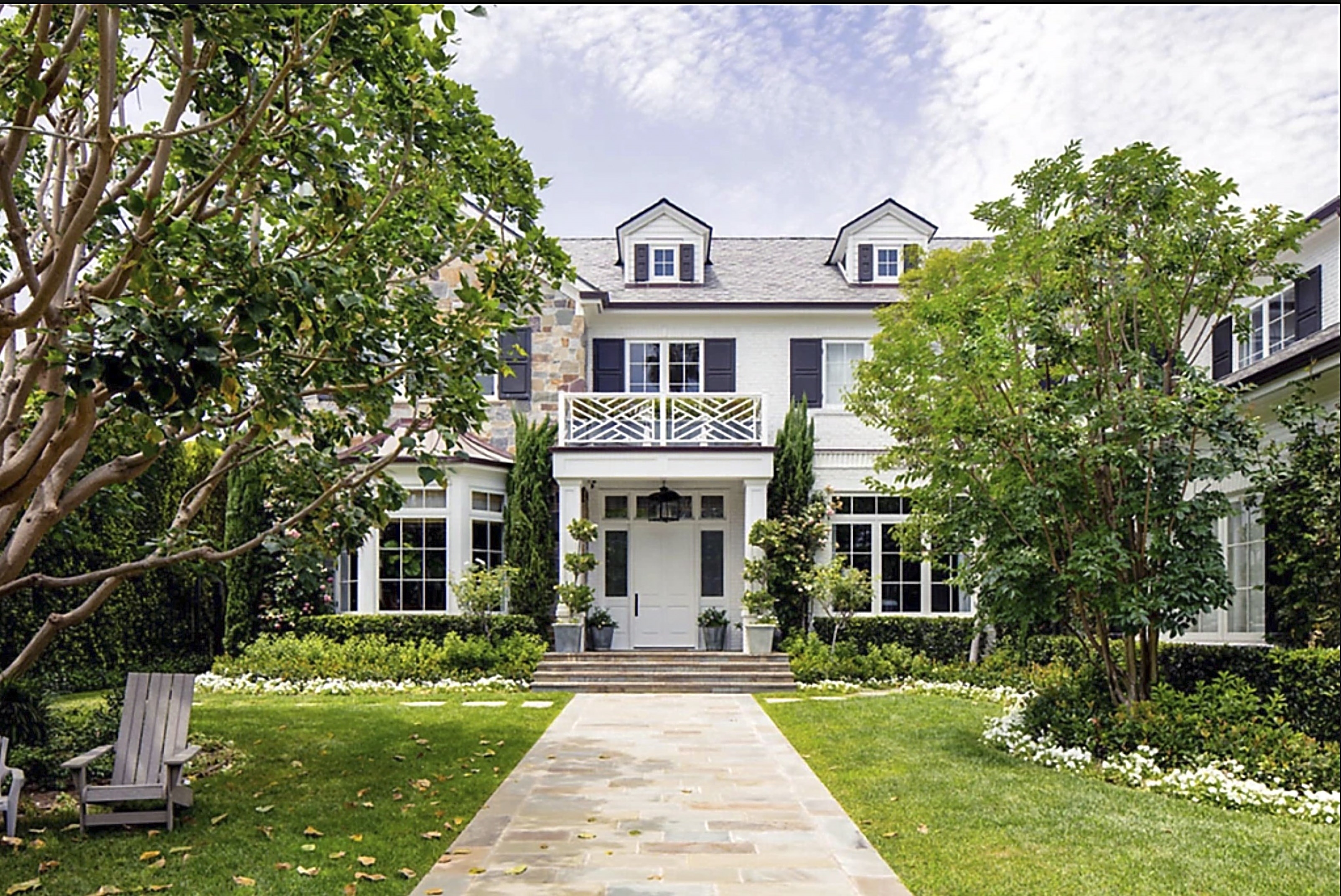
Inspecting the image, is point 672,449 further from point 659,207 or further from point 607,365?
point 659,207

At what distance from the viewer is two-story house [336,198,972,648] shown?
704 inches

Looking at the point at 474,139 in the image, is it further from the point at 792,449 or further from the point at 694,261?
the point at 694,261

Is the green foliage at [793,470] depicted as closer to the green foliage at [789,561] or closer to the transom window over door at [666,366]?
the green foliage at [789,561]

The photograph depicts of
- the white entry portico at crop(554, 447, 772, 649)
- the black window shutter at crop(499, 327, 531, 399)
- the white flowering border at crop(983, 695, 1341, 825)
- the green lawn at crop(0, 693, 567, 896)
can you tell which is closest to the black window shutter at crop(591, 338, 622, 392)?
the black window shutter at crop(499, 327, 531, 399)

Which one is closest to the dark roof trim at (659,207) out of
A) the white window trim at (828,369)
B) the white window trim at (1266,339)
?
the white window trim at (828,369)

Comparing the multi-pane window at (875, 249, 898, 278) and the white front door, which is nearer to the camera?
the white front door

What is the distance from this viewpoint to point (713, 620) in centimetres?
1794

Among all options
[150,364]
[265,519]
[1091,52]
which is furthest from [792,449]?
[1091,52]

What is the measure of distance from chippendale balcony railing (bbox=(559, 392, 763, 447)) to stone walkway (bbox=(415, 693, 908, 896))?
7514mm

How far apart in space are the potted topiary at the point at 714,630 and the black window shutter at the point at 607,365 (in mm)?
4756

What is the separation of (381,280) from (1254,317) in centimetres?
1395

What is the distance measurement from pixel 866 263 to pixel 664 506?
6.93m

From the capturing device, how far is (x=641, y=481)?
62.8 ft

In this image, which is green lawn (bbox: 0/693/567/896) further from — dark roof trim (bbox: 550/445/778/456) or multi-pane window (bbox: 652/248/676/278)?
multi-pane window (bbox: 652/248/676/278)
